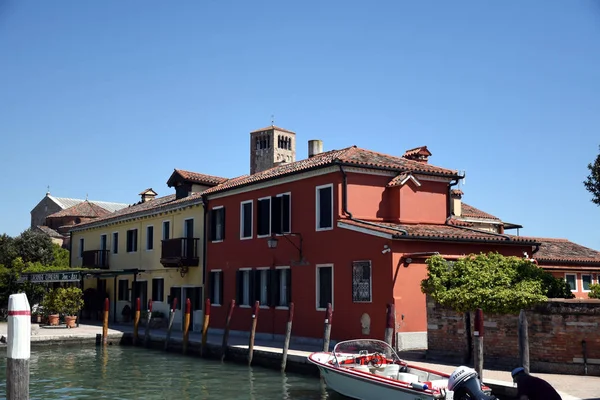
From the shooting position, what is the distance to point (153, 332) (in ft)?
92.1

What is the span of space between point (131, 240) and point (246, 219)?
11.5 meters

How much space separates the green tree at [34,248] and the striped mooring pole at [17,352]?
44.6 m

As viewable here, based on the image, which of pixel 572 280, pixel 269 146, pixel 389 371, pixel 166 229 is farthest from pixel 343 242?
pixel 269 146

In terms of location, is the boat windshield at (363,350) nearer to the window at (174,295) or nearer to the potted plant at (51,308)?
the window at (174,295)

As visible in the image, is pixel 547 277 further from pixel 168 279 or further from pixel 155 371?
pixel 168 279

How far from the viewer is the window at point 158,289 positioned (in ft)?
102

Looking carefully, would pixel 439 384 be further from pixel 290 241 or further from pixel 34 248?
pixel 34 248

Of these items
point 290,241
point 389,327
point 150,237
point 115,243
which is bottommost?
point 389,327

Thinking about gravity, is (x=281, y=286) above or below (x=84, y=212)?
below

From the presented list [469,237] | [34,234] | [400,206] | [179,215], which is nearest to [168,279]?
[179,215]

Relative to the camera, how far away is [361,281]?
1959 centimetres

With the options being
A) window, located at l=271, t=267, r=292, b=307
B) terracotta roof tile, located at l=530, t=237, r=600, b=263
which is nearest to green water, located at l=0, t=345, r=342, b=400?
window, located at l=271, t=267, r=292, b=307

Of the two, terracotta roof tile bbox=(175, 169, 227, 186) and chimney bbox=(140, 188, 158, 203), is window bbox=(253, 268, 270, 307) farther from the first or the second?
chimney bbox=(140, 188, 158, 203)

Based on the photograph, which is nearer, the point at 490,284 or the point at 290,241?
the point at 490,284
